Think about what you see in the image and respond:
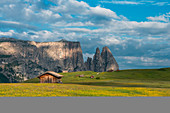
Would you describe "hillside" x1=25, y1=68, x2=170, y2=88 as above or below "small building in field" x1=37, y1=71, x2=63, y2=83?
below

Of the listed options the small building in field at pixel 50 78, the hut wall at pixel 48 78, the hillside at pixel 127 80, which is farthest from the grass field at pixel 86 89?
the hut wall at pixel 48 78

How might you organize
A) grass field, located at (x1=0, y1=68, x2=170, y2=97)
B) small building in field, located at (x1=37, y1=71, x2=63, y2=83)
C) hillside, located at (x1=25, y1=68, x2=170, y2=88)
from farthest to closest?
1. small building in field, located at (x1=37, y1=71, x2=63, y2=83)
2. hillside, located at (x1=25, y1=68, x2=170, y2=88)
3. grass field, located at (x1=0, y1=68, x2=170, y2=97)

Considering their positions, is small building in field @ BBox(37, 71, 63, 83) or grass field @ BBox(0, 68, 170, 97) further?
small building in field @ BBox(37, 71, 63, 83)

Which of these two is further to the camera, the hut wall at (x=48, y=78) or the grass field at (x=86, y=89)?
the hut wall at (x=48, y=78)

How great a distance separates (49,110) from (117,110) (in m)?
6.53

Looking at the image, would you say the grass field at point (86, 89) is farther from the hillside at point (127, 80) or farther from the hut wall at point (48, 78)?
the hut wall at point (48, 78)

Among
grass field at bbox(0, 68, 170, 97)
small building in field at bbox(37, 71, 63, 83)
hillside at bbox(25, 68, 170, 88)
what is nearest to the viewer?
grass field at bbox(0, 68, 170, 97)

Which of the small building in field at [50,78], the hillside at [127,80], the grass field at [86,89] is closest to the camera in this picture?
the grass field at [86,89]

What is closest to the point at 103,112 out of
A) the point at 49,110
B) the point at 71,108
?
the point at 71,108

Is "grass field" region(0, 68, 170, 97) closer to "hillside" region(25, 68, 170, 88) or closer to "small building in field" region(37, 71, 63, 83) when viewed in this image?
"hillside" region(25, 68, 170, 88)

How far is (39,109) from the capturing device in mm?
20125

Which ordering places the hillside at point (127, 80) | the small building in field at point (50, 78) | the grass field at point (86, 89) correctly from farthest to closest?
the small building in field at point (50, 78), the hillside at point (127, 80), the grass field at point (86, 89)

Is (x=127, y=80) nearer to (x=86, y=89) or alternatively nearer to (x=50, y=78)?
(x=50, y=78)

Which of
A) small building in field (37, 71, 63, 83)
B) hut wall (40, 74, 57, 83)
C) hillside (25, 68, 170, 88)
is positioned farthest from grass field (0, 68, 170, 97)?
hut wall (40, 74, 57, 83)
